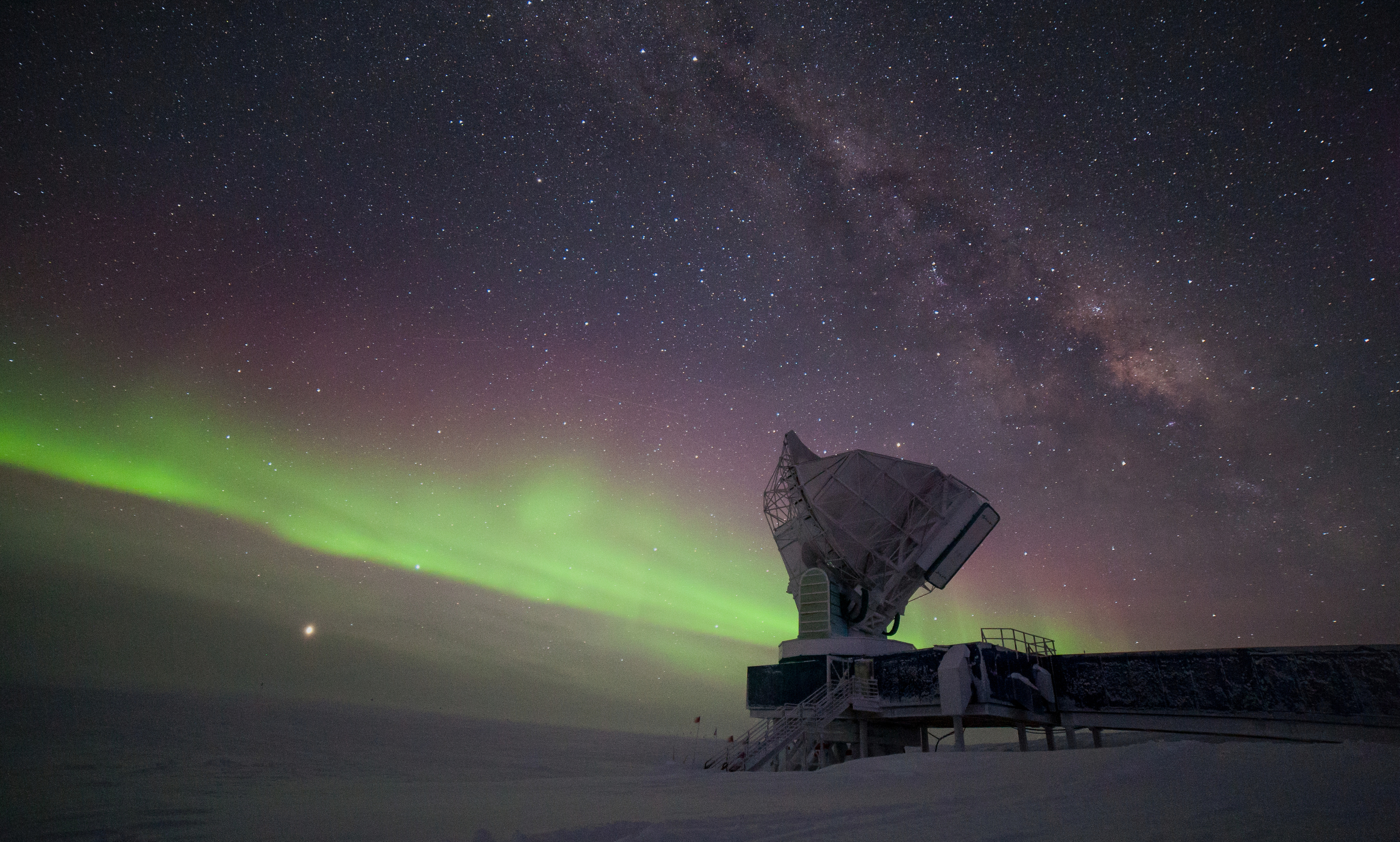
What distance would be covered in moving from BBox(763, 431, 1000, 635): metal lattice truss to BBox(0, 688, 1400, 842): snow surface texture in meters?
15.2

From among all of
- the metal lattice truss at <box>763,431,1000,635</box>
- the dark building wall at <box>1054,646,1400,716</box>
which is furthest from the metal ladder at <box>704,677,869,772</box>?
the dark building wall at <box>1054,646,1400,716</box>

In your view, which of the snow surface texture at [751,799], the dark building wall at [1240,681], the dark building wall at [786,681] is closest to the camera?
the snow surface texture at [751,799]

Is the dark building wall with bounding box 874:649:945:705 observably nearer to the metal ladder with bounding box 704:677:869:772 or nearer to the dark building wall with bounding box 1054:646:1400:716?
the metal ladder with bounding box 704:677:869:772

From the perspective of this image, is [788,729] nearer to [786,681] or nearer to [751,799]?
[786,681]

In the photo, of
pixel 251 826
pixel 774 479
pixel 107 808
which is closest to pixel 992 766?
pixel 251 826

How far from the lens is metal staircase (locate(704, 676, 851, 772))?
1008 inches

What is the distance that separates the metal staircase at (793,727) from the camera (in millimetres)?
25609

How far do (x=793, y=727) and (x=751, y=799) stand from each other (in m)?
18.6

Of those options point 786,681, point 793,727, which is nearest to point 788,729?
point 793,727

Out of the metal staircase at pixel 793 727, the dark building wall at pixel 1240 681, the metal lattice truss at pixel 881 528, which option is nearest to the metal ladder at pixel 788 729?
the metal staircase at pixel 793 727

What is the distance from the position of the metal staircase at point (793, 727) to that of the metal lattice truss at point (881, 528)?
396 cm

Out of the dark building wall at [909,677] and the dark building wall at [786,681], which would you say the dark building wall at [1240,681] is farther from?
the dark building wall at [786,681]

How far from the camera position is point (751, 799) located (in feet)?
34.9

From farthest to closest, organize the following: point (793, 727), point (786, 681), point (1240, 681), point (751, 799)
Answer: point (786, 681)
point (793, 727)
point (1240, 681)
point (751, 799)
